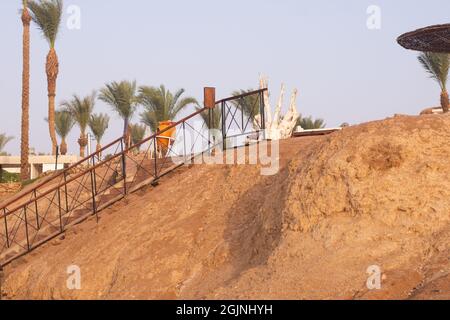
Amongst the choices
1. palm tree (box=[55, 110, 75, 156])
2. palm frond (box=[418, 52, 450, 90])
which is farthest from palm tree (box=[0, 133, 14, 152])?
palm frond (box=[418, 52, 450, 90])

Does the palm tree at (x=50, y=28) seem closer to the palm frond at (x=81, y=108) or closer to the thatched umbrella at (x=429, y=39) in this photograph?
the palm frond at (x=81, y=108)

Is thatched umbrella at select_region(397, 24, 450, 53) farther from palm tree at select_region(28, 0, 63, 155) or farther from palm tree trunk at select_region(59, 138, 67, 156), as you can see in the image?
palm tree trunk at select_region(59, 138, 67, 156)

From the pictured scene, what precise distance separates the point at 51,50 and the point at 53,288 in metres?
23.2

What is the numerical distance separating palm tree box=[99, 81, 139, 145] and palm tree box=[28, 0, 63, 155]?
8.33 ft

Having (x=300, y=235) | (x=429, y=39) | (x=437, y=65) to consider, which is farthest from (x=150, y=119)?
(x=300, y=235)

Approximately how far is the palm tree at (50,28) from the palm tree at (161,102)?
435 centimetres

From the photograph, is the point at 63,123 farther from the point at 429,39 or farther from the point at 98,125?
the point at 429,39

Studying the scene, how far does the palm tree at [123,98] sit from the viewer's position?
116ft

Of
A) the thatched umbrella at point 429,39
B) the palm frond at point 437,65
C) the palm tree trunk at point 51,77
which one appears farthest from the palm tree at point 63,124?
the thatched umbrella at point 429,39

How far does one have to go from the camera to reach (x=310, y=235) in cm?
969
